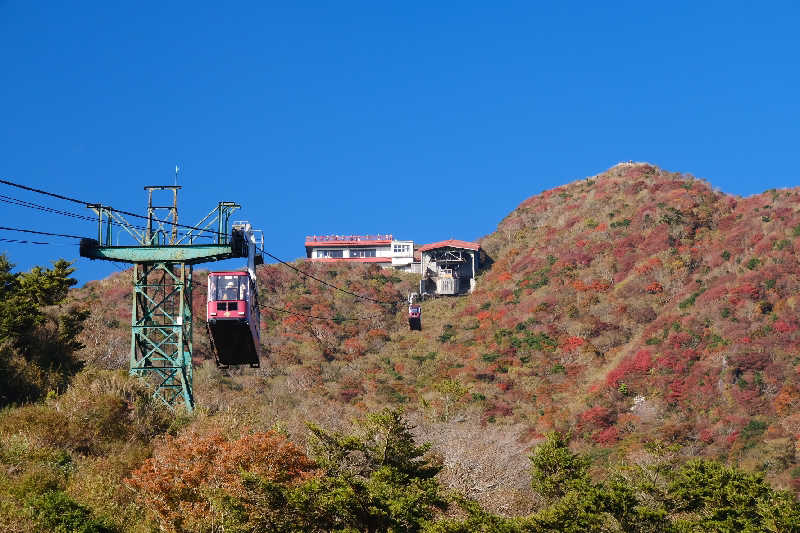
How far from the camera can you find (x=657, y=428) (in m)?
62.8

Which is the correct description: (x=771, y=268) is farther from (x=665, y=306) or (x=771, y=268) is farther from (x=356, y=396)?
(x=356, y=396)

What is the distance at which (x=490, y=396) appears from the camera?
72.2 m

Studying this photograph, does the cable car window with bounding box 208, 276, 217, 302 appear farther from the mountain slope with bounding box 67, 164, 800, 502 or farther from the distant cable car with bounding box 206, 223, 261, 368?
the mountain slope with bounding box 67, 164, 800, 502

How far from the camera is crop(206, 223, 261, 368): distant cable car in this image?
37.7 metres

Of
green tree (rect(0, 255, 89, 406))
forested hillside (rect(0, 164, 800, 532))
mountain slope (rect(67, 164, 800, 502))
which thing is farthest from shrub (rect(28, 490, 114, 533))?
green tree (rect(0, 255, 89, 406))

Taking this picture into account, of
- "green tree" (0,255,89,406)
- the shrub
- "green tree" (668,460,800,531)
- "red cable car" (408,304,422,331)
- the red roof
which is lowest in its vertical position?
"green tree" (668,460,800,531)

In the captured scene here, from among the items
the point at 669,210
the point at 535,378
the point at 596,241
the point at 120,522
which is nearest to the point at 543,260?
the point at 596,241

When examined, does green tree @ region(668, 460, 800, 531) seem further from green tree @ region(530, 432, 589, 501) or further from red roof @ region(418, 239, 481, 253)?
red roof @ region(418, 239, 481, 253)

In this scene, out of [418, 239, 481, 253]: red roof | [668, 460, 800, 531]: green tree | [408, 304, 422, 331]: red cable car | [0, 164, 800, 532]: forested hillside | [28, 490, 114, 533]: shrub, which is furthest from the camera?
[418, 239, 481, 253]: red roof

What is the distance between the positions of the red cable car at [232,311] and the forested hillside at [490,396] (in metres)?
2.78

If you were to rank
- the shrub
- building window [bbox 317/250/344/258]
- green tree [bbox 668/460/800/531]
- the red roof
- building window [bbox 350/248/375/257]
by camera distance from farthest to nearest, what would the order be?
building window [bbox 317/250/344/258] → building window [bbox 350/248/375/257] → the red roof → green tree [bbox 668/460/800/531] → the shrub

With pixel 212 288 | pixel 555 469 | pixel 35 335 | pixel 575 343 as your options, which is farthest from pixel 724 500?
pixel 575 343

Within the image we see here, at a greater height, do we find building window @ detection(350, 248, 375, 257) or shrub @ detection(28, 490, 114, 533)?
building window @ detection(350, 248, 375, 257)

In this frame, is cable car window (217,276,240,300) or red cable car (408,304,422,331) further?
red cable car (408,304,422,331)
